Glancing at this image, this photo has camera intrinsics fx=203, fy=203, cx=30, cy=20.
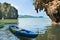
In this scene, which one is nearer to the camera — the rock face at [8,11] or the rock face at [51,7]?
the rock face at [51,7]

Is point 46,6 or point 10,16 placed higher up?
point 46,6

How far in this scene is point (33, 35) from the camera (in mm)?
25969

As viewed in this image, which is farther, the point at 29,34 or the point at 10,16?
the point at 10,16

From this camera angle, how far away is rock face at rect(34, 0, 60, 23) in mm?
50438

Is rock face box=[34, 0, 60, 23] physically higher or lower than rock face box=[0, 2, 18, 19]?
higher

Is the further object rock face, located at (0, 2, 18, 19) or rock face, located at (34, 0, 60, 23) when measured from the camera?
rock face, located at (0, 2, 18, 19)

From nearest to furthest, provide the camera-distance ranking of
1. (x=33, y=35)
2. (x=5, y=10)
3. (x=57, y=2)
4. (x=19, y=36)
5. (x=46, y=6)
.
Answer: (x=33, y=35), (x=19, y=36), (x=57, y=2), (x=46, y=6), (x=5, y=10)

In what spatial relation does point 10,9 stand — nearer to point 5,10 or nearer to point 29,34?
point 5,10

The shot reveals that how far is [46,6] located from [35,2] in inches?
179

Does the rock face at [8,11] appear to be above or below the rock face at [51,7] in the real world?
below

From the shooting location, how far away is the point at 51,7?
51.1 m

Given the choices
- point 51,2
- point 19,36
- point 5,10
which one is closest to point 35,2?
point 51,2

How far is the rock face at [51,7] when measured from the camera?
50.4 meters

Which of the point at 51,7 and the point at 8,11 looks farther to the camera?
the point at 8,11
